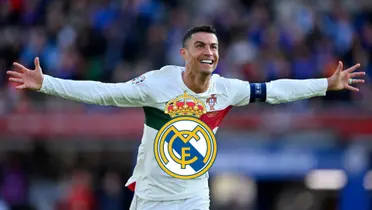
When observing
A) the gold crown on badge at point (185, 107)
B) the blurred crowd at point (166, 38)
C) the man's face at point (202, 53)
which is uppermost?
the blurred crowd at point (166, 38)

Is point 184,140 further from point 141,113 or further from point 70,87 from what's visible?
point 141,113

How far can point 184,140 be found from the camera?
1045 cm

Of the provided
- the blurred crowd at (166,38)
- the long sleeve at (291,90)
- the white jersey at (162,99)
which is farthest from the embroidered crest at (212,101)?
the blurred crowd at (166,38)

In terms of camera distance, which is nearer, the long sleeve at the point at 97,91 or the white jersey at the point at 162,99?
the long sleeve at the point at 97,91

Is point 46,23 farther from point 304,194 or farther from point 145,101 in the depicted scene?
point 145,101

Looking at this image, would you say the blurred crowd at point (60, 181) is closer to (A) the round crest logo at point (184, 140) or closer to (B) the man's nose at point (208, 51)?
(A) the round crest logo at point (184, 140)

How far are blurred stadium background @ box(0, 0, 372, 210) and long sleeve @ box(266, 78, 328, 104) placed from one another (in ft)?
28.4

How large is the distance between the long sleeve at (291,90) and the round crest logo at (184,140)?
75 cm

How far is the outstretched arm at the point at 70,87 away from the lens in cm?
987

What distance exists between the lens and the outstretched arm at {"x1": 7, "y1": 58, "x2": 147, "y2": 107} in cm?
987

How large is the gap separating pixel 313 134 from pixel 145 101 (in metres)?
10.2

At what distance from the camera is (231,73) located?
65.6 feet

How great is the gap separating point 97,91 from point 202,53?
1.10 metres

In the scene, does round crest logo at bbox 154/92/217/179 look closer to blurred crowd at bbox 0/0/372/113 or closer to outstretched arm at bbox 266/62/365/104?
outstretched arm at bbox 266/62/365/104
